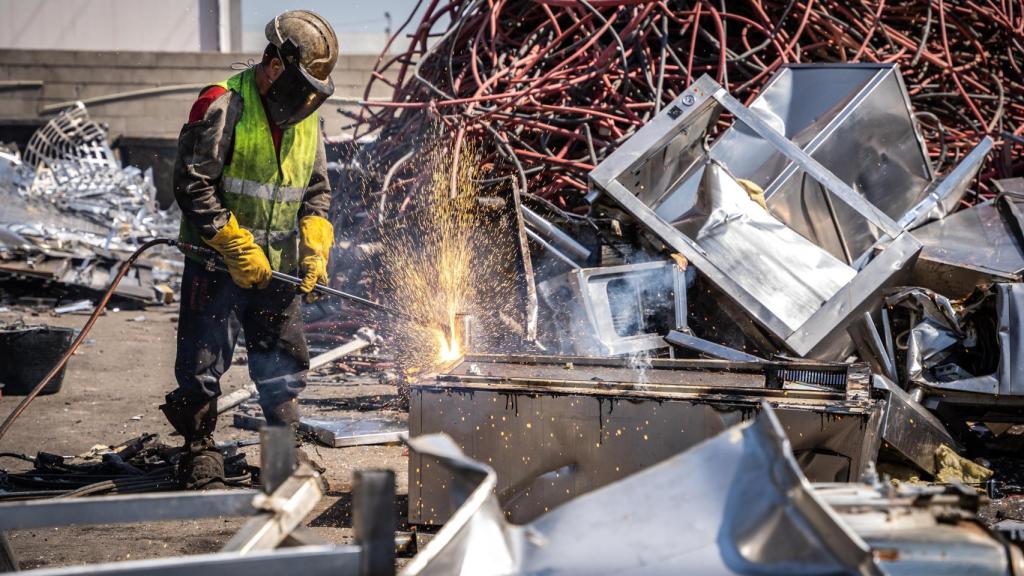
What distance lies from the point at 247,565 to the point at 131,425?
13.1 feet

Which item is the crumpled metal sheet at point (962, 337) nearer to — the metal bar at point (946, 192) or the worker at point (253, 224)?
the metal bar at point (946, 192)

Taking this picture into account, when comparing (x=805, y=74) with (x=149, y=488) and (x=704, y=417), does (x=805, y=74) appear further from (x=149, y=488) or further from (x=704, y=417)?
(x=149, y=488)

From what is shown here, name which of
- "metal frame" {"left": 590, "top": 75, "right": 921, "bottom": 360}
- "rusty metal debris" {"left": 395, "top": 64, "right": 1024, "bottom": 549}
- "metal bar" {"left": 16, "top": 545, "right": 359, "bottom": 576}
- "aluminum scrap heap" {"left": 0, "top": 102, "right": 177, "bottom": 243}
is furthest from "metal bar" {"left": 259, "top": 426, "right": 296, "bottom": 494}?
"aluminum scrap heap" {"left": 0, "top": 102, "right": 177, "bottom": 243}

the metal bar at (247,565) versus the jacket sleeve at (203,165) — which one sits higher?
the jacket sleeve at (203,165)

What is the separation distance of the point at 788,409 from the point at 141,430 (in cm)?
348

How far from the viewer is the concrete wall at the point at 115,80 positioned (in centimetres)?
1388

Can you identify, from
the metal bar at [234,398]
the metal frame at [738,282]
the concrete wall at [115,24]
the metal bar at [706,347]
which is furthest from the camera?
the concrete wall at [115,24]

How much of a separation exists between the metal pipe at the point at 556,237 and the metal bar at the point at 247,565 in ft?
12.6

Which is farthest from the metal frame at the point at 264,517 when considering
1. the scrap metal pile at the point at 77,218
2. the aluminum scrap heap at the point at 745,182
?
the scrap metal pile at the point at 77,218

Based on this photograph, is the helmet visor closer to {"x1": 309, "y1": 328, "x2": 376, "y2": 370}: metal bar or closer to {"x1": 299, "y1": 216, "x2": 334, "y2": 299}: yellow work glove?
{"x1": 299, "y1": 216, "x2": 334, "y2": 299}: yellow work glove

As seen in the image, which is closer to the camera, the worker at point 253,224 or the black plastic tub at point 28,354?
the worker at point 253,224

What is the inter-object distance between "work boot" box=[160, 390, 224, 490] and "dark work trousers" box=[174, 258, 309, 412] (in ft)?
0.15

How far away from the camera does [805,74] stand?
5.88 metres

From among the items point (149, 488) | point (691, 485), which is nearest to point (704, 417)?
point (691, 485)
